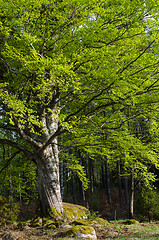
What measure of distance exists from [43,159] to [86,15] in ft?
19.7

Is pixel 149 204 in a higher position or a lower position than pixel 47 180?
lower

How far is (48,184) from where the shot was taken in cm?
880

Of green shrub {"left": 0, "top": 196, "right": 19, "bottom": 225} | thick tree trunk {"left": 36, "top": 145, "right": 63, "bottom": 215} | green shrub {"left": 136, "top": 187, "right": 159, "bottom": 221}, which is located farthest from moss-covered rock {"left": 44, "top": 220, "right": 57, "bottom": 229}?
green shrub {"left": 136, "top": 187, "right": 159, "bottom": 221}

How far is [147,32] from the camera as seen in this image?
7340 mm

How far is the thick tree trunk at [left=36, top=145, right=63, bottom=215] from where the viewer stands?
8.64m

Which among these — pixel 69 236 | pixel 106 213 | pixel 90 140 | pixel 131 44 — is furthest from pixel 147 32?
pixel 106 213

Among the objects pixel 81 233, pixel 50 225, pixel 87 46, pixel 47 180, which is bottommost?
pixel 50 225

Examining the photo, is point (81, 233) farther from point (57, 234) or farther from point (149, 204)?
point (149, 204)

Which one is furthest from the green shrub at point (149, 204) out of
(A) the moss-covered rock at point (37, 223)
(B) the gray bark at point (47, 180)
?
(A) the moss-covered rock at point (37, 223)

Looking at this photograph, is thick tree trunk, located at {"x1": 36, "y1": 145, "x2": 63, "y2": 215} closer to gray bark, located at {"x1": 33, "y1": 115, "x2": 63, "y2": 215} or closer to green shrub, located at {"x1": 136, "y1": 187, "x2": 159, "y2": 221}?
gray bark, located at {"x1": 33, "y1": 115, "x2": 63, "y2": 215}

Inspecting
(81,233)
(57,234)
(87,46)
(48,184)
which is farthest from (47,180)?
(87,46)

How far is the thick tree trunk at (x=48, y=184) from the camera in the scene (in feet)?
28.3

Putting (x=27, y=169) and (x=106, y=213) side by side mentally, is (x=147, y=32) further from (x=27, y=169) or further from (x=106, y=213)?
(x=106, y=213)

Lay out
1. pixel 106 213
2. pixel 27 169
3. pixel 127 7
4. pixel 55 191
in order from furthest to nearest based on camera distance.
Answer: pixel 106 213, pixel 27 169, pixel 55 191, pixel 127 7
